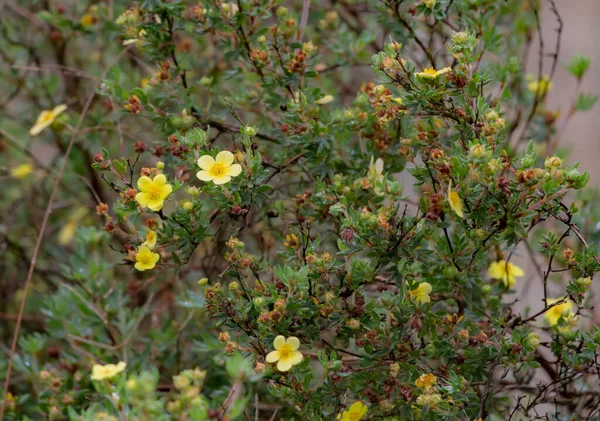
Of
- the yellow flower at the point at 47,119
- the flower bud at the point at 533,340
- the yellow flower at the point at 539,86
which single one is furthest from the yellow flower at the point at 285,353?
the yellow flower at the point at 539,86

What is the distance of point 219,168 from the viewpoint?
1.27 m

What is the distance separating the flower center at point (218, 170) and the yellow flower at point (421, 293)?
44 centimetres

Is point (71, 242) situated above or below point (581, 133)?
below

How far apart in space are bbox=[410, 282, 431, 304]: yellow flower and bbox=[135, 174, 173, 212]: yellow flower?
0.52 metres

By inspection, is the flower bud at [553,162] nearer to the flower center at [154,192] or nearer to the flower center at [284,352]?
the flower center at [284,352]

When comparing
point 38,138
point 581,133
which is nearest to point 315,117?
point 38,138

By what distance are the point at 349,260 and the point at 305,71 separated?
497 mm

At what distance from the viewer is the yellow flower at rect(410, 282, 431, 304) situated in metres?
1.31

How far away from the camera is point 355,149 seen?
1619mm

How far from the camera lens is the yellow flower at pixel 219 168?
1.25 m

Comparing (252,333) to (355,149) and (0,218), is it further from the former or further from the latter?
(0,218)

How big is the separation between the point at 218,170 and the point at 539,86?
1.18 metres

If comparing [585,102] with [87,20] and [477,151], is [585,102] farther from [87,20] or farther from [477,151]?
[87,20]

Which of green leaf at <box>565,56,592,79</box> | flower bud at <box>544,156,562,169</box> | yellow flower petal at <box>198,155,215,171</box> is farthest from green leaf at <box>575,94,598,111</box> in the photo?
yellow flower petal at <box>198,155,215,171</box>
